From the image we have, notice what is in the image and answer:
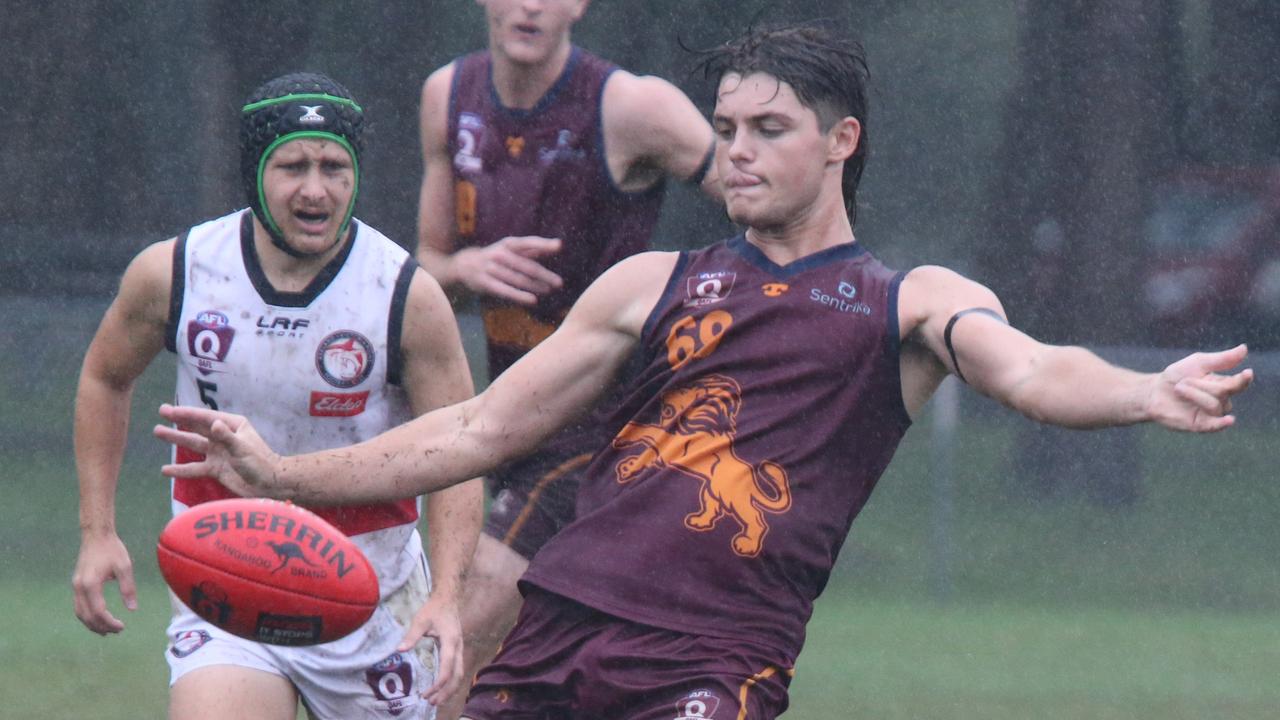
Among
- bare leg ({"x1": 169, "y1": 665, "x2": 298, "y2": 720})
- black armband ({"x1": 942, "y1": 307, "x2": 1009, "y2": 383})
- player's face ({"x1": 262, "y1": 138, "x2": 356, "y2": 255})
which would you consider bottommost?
bare leg ({"x1": 169, "y1": 665, "x2": 298, "y2": 720})

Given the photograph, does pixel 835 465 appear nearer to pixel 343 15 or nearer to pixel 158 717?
pixel 158 717

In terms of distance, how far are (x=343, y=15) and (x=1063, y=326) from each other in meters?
3.37

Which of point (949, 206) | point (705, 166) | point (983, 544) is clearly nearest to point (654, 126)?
point (705, 166)

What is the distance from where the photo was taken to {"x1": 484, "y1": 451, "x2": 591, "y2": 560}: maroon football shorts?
4.53m

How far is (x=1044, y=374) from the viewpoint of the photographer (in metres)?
2.93

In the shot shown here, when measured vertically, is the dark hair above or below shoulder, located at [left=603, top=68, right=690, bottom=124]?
below

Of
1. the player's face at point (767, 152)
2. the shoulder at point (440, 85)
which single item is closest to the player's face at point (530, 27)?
the shoulder at point (440, 85)

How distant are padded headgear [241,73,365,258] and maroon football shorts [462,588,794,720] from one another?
102 centimetres

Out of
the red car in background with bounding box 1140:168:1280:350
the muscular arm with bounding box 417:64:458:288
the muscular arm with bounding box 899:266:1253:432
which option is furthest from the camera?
the red car in background with bounding box 1140:168:1280:350

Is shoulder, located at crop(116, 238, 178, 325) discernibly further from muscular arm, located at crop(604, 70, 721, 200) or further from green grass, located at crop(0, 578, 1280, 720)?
green grass, located at crop(0, 578, 1280, 720)

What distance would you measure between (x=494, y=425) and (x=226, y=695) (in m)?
0.74

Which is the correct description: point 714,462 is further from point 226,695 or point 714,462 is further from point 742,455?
point 226,695

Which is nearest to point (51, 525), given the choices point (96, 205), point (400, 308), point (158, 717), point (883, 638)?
point (96, 205)

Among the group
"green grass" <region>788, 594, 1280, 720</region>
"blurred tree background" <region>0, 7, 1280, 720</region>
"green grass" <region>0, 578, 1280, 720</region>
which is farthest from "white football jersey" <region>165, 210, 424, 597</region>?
"blurred tree background" <region>0, 7, 1280, 720</region>
